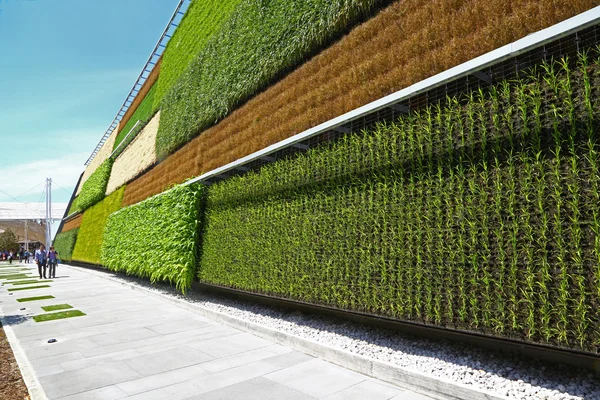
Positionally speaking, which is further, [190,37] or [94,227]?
[94,227]

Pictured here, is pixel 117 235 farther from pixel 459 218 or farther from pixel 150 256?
pixel 459 218

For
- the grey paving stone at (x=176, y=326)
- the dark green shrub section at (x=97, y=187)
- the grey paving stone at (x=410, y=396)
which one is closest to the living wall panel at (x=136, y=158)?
the dark green shrub section at (x=97, y=187)

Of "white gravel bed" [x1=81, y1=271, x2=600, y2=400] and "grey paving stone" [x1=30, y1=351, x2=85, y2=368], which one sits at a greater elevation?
"white gravel bed" [x1=81, y1=271, x2=600, y2=400]

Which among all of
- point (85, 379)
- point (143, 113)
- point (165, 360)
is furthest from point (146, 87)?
point (85, 379)

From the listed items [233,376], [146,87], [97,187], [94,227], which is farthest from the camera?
[97,187]

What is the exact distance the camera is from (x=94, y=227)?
26.6m

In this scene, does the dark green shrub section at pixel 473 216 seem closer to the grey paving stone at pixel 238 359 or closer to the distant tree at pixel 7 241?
the grey paving stone at pixel 238 359

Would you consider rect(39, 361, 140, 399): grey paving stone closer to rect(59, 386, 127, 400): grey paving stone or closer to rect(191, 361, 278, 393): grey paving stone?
rect(59, 386, 127, 400): grey paving stone

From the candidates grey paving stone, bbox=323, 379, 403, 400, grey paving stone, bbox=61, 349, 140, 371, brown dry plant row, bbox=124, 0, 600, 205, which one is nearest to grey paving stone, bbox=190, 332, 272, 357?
grey paving stone, bbox=61, 349, 140, 371

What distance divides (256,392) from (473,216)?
10.2 ft

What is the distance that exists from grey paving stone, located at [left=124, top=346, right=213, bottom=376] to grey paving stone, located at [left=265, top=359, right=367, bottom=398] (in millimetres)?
1368

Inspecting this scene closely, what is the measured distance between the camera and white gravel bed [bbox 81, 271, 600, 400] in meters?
3.50

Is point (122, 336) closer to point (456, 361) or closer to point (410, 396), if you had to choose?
point (410, 396)

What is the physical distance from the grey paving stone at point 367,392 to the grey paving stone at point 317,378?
0.29 ft
